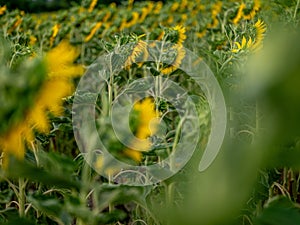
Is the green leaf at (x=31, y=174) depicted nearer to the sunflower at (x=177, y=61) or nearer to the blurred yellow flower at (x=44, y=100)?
the blurred yellow flower at (x=44, y=100)

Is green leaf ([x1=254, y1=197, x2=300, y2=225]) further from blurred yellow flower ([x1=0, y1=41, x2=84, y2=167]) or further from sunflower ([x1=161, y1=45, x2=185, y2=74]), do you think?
sunflower ([x1=161, y1=45, x2=185, y2=74])

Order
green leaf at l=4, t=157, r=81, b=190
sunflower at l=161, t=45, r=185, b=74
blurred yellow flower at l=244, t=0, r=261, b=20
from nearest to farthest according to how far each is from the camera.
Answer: green leaf at l=4, t=157, r=81, b=190 → sunflower at l=161, t=45, r=185, b=74 → blurred yellow flower at l=244, t=0, r=261, b=20

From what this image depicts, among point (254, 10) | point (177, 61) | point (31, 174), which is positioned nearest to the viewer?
point (31, 174)

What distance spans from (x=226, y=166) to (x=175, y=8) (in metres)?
4.91

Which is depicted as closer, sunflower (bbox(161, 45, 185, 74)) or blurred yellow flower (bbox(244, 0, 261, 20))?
sunflower (bbox(161, 45, 185, 74))

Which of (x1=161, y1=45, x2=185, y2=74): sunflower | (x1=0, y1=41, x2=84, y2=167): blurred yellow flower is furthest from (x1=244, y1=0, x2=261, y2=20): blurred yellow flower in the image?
(x1=0, y1=41, x2=84, y2=167): blurred yellow flower

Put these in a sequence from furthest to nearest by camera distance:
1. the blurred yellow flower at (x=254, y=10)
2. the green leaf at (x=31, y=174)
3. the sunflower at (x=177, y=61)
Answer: the blurred yellow flower at (x=254, y=10) < the sunflower at (x=177, y=61) < the green leaf at (x=31, y=174)

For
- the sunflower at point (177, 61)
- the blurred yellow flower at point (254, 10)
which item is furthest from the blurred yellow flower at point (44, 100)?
the blurred yellow flower at point (254, 10)

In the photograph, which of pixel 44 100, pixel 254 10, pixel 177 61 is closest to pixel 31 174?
pixel 44 100

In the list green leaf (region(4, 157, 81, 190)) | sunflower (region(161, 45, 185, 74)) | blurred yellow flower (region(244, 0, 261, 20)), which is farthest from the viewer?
blurred yellow flower (region(244, 0, 261, 20))

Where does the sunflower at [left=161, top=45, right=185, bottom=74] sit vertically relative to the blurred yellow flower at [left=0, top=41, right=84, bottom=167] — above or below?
below

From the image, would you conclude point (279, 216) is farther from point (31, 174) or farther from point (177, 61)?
point (177, 61)

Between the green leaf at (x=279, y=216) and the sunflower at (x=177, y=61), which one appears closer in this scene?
the green leaf at (x=279, y=216)

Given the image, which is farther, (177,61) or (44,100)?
(177,61)
